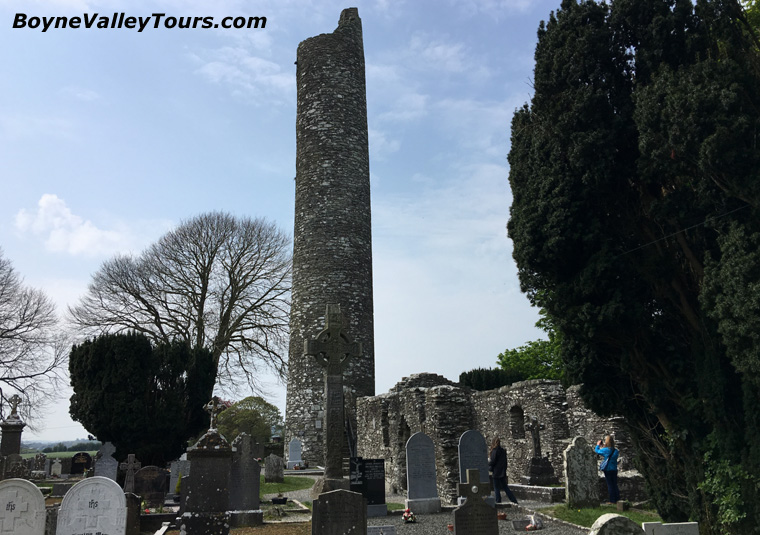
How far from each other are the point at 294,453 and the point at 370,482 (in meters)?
9.55

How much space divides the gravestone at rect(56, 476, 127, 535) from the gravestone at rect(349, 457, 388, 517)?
15.0ft

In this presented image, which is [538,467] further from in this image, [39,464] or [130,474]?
[39,464]

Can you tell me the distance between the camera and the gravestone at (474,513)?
6.51m

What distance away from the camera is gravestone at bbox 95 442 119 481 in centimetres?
1388

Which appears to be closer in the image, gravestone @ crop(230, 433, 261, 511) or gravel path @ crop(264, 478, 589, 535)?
gravel path @ crop(264, 478, 589, 535)

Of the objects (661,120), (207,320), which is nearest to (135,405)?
(207,320)

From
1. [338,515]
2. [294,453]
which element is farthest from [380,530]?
[294,453]

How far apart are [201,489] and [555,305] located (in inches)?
189

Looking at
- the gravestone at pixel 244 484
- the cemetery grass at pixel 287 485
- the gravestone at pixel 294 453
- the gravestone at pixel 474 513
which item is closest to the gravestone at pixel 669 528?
the gravestone at pixel 474 513

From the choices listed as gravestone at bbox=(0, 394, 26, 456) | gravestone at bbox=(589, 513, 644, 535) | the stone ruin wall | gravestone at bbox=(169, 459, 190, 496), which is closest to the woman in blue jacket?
the stone ruin wall

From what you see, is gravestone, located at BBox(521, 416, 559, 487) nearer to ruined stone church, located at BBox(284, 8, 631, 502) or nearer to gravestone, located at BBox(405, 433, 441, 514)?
gravestone, located at BBox(405, 433, 441, 514)

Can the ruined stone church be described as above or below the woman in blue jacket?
above

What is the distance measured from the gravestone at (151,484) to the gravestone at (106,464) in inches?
38.0

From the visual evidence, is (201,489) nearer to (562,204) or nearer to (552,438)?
(562,204)
